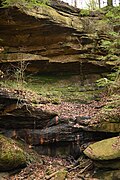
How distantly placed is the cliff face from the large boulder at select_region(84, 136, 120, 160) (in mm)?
5439

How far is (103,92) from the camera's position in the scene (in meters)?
11.1

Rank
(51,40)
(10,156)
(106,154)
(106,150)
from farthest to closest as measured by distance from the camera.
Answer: (51,40), (10,156), (106,150), (106,154)

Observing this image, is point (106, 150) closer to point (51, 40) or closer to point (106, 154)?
point (106, 154)

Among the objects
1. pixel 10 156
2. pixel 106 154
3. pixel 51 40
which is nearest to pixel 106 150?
pixel 106 154

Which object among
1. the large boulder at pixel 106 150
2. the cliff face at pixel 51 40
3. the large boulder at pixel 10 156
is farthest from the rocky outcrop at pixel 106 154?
the cliff face at pixel 51 40

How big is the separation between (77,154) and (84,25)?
6.69 m

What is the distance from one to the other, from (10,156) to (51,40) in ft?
19.9

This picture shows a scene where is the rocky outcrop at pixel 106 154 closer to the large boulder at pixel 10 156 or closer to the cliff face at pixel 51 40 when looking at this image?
the large boulder at pixel 10 156

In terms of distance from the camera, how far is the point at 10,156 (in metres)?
7.11

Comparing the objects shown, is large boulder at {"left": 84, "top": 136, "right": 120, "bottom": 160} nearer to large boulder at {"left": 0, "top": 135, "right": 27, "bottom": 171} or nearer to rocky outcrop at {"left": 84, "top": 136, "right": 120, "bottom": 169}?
rocky outcrop at {"left": 84, "top": 136, "right": 120, "bottom": 169}

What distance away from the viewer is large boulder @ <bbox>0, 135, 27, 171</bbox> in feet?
23.1

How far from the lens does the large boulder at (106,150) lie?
248 inches

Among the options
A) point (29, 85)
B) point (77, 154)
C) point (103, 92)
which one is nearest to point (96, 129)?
point (77, 154)

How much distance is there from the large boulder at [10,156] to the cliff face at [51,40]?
471 centimetres
